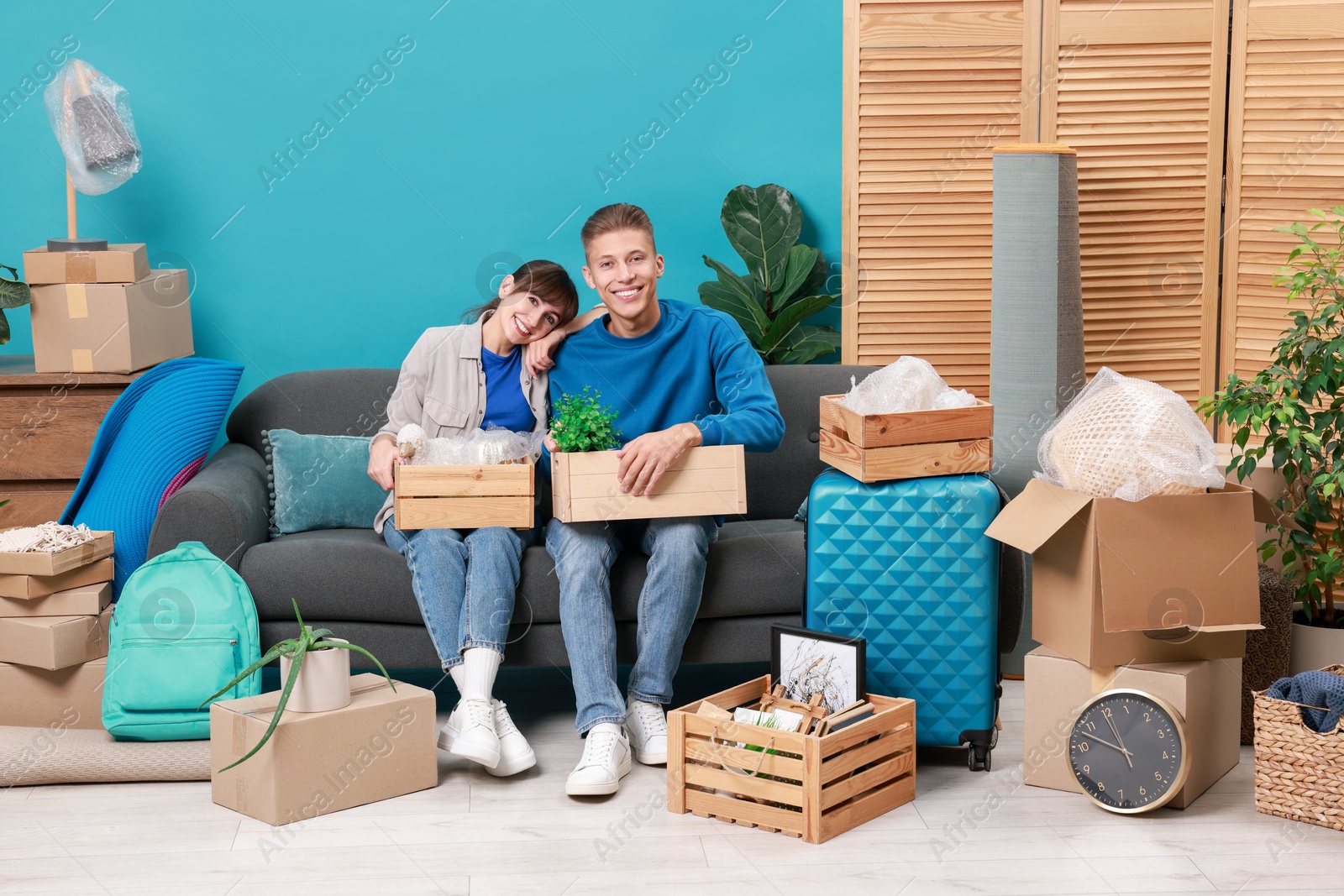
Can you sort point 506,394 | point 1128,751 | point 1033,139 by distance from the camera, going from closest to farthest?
point 1128,751 → point 506,394 → point 1033,139

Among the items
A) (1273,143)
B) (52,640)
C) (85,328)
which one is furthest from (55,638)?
(1273,143)

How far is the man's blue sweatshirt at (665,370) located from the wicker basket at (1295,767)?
1.09m

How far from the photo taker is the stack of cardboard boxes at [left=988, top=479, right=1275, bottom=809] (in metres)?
2.27

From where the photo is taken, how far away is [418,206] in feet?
11.1

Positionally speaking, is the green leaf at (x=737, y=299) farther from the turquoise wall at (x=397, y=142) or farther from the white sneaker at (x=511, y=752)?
the white sneaker at (x=511, y=752)

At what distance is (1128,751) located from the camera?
2260 millimetres

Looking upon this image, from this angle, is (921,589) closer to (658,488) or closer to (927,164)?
(658,488)

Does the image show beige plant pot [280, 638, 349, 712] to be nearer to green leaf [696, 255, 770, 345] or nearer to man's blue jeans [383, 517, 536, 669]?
man's blue jeans [383, 517, 536, 669]

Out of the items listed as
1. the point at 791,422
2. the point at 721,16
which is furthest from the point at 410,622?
the point at 721,16

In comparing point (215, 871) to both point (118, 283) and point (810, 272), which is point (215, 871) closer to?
point (118, 283)

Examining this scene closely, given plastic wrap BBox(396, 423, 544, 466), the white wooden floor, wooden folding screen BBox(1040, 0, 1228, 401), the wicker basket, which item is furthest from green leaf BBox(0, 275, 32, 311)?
the wicker basket

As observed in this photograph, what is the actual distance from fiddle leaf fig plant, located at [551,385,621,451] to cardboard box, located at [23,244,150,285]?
3.84ft

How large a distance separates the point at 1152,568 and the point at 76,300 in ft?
7.99

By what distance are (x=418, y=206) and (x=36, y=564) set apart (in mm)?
1379
